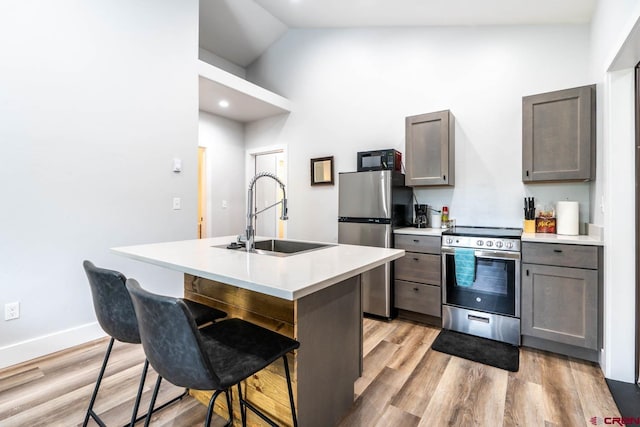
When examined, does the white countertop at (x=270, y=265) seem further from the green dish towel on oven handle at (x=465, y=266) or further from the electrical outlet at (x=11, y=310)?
the green dish towel on oven handle at (x=465, y=266)

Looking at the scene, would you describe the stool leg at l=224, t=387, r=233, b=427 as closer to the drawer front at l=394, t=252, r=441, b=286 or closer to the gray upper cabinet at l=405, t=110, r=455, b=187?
the drawer front at l=394, t=252, r=441, b=286

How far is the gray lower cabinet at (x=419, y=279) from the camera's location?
9.22ft

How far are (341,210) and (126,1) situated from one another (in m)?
2.73

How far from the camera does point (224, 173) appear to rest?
4.88 m

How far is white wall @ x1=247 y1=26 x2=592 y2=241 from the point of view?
114 inches

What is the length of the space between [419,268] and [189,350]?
2383 millimetres

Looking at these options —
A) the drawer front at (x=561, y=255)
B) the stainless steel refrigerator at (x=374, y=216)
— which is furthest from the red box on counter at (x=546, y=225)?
the stainless steel refrigerator at (x=374, y=216)

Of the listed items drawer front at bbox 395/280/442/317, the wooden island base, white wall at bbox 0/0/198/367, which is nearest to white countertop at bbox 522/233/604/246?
drawer front at bbox 395/280/442/317

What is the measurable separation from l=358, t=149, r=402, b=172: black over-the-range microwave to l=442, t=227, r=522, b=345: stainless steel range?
948 millimetres

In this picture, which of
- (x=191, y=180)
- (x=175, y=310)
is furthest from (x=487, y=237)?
(x=191, y=180)

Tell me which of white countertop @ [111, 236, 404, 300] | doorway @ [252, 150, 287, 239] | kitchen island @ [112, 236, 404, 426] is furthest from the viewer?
doorway @ [252, 150, 287, 239]

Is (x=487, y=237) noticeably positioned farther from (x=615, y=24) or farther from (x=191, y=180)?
(x=191, y=180)

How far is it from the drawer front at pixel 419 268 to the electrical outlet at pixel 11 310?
9.89 feet

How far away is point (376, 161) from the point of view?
337 cm
